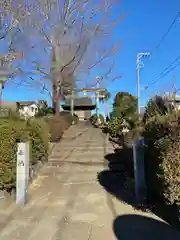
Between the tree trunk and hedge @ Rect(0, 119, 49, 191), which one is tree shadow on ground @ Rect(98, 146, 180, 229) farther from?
the tree trunk

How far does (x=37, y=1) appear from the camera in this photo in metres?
21.2

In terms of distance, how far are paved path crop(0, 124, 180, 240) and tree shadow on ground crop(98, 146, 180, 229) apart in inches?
8.5

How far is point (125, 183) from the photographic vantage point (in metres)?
8.87

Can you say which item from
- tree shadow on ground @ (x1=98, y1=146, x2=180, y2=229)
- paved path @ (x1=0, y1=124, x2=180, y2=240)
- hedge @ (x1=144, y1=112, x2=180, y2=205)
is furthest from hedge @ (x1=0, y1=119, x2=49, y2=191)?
hedge @ (x1=144, y1=112, x2=180, y2=205)

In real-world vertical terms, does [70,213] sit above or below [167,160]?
below

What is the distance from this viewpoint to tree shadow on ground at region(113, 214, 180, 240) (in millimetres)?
5215

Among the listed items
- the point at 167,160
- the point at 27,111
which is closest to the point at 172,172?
the point at 167,160

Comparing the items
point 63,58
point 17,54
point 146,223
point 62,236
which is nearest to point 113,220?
point 146,223

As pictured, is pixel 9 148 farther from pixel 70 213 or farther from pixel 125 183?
pixel 125 183

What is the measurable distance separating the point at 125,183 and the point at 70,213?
8.57ft

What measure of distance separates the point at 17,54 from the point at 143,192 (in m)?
11.9

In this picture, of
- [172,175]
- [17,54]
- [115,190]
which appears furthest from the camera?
[17,54]

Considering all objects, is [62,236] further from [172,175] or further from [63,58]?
[63,58]

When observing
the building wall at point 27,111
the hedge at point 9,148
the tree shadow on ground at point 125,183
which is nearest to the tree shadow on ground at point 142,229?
the tree shadow on ground at point 125,183
